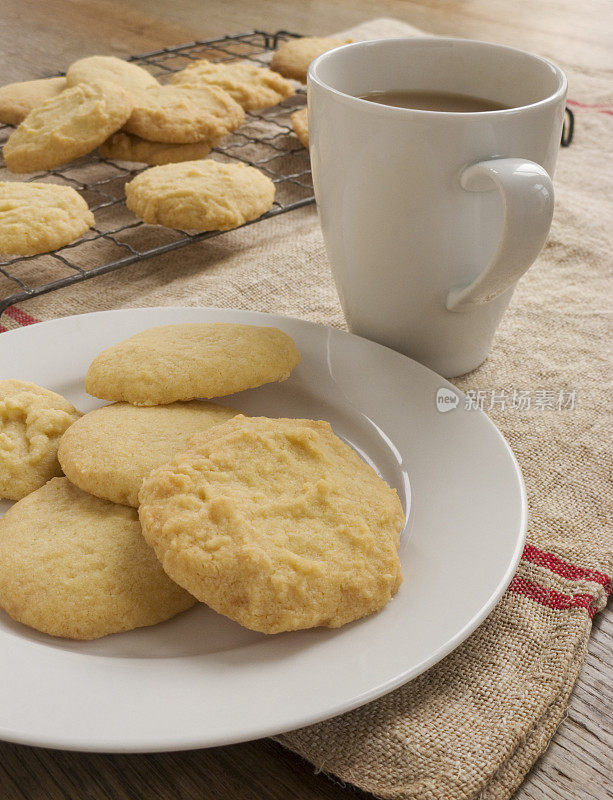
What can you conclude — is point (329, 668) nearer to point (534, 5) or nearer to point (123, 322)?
point (123, 322)

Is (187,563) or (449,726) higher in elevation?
(187,563)

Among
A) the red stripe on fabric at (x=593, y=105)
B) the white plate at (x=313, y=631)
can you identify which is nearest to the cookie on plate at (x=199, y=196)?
the white plate at (x=313, y=631)

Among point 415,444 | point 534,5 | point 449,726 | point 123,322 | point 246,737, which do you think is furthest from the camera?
point 534,5

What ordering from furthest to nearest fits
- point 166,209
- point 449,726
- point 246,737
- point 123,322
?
point 166,209
point 123,322
point 449,726
point 246,737

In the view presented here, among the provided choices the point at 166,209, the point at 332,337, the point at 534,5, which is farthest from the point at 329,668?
the point at 534,5

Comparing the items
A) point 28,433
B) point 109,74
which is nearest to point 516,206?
point 28,433

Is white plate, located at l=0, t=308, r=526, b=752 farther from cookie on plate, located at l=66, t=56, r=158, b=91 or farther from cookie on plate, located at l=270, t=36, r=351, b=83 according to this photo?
cookie on plate, located at l=270, t=36, r=351, b=83
